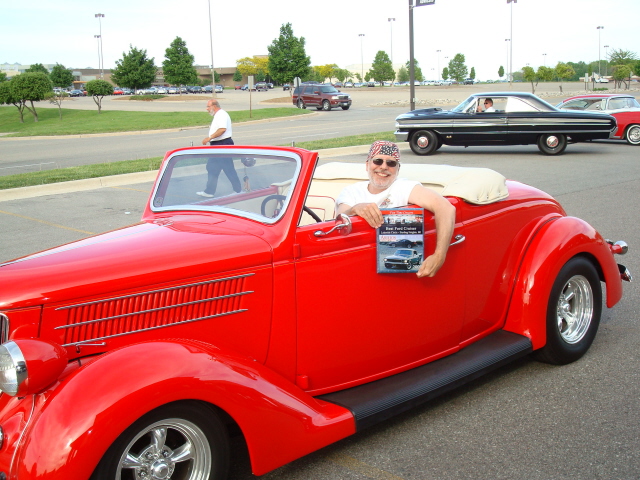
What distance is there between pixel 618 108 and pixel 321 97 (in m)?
23.3

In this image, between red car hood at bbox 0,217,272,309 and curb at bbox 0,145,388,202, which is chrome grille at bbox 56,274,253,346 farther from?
curb at bbox 0,145,388,202

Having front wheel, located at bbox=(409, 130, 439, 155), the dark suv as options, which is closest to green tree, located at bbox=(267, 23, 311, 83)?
the dark suv

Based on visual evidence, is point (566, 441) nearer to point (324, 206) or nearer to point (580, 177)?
point (324, 206)

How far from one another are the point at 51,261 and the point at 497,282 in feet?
8.34

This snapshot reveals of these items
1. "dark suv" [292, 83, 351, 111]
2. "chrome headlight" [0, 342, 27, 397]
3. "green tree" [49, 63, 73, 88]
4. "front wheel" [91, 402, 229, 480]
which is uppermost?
"green tree" [49, 63, 73, 88]

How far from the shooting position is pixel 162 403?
Answer: 231cm

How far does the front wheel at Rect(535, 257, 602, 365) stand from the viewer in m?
3.89

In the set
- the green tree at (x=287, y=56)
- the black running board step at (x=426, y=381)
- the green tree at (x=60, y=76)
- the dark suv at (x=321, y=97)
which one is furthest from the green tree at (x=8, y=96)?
the green tree at (x=60, y=76)

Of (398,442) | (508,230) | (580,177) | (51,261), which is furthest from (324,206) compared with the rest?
(580,177)

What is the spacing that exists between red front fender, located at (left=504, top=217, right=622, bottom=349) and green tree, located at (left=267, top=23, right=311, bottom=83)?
61.9 meters

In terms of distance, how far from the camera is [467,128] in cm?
1574

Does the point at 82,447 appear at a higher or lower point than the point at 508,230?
lower

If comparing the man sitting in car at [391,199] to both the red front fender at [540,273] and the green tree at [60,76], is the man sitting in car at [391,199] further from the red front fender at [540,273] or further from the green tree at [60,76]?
the green tree at [60,76]

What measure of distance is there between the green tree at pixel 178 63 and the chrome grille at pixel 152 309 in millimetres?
62777
